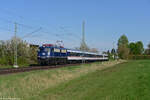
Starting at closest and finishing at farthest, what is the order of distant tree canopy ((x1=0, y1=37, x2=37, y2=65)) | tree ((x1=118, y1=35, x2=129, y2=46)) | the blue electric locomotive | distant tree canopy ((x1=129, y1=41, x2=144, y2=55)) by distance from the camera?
the blue electric locomotive < distant tree canopy ((x1=0, y1=37, x2=37, y2=65)) < tree ((x1=118, y1=35, x2=129, y2=46)) < distant tree canopy ((x1=129, y1=41, x2=144, y2=55))

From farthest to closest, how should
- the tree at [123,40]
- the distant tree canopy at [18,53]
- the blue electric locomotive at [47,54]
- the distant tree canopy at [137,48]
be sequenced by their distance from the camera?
the distant tree canopy at [137,48], the tree at [123,40], the distant tree canopy at [18,53], the blue electric locomotive at [47,54]

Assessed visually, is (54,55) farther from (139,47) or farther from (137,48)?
(139,47)

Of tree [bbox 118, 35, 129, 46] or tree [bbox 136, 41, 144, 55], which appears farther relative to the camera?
tree [bbox 136, 41, 144, 55]

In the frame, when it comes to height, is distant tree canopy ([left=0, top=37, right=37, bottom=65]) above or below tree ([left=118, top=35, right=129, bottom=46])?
below

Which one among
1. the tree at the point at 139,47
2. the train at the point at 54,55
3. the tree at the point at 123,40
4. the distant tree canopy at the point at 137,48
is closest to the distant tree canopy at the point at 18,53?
the train at the point at 54,55

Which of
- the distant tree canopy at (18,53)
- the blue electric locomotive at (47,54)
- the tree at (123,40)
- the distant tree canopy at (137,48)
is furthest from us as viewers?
the distant tree canopy at (137,48)

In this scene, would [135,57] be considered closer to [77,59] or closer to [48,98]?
[77,59]

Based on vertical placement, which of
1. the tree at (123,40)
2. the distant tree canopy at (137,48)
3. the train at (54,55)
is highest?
the tree at (123,40)

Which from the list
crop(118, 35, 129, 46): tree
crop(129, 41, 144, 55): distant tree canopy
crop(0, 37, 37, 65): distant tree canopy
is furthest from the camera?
crop(129, 41, 144, 55): distant tree canopy

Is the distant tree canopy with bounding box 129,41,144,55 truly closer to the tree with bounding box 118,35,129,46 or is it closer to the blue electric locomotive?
the tree with bounding box 118,35,129,46

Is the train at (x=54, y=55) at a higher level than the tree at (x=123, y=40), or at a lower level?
lower

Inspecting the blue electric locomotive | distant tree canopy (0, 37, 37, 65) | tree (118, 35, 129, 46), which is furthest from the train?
tree (118, 35, 129, 46)

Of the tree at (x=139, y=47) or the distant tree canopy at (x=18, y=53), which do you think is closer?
the distant tree canopy at (x=18, y=53)

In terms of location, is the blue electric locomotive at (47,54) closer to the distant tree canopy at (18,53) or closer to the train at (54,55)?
the train at (54,55)
